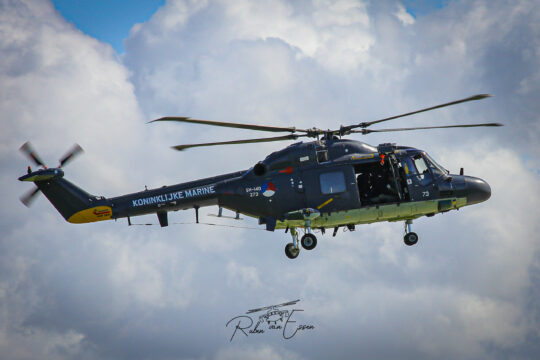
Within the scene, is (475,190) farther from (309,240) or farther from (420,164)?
(309,240)

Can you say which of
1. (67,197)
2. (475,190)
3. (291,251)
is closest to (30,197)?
(67,197)

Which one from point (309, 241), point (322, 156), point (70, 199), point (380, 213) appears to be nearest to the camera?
point (380, 213)

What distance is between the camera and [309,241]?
97.9ft

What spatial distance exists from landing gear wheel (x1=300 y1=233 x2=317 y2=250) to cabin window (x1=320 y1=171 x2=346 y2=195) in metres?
2.49

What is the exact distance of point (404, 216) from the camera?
29781 mm

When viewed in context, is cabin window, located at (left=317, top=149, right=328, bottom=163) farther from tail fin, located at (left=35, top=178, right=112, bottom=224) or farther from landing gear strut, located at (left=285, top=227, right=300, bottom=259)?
tail fin, located at (left=35, top=178, right=112, bottom=224)

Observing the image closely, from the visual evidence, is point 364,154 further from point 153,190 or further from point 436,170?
point 153,190

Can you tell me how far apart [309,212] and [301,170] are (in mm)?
2274

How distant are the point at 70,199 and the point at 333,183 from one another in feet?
47.6

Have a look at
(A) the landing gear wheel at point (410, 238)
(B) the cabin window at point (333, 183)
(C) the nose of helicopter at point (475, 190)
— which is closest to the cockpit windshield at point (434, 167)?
(C) the nose of helicopter at point (475, 190)

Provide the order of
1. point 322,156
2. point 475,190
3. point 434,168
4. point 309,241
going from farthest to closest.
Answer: point 475,190 < point 434,168 < point 309,241 < point 322,156

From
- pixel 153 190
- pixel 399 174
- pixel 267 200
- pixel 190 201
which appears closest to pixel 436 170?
pixel 399 174

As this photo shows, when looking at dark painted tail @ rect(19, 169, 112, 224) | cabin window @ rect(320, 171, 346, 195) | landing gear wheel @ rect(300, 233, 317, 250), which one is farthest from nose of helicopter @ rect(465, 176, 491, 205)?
dark painted tail @ rect(19, 169, 112, 224)

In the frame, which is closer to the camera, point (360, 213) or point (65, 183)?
point (360, 213)
